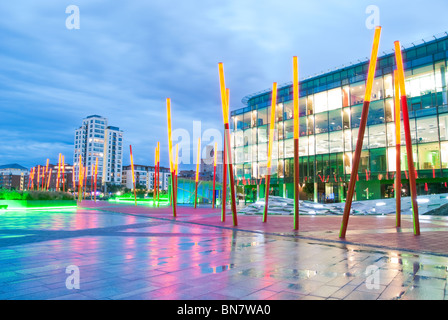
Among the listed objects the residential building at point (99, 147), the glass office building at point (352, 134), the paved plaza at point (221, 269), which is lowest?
the paved plaza at point (221, 269)

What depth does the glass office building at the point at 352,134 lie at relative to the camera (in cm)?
3425

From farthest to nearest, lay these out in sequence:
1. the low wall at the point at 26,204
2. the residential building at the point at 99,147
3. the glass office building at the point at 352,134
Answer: the residential building at the point at 99,147, the glass office building at the point at 352,134, the low wall at the point at 26,204

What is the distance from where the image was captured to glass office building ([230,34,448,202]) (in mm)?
34250

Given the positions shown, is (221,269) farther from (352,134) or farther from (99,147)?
(99,147)

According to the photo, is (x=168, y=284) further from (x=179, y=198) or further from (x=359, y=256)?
(x=179, y=198)

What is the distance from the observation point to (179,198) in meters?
43.6

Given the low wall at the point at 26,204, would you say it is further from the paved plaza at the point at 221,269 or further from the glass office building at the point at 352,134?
the glass office building at the point at 352,134

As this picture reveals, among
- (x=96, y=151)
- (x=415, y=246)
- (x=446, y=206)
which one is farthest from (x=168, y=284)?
(x=96, y=151)

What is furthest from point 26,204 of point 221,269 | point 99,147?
point 99,147

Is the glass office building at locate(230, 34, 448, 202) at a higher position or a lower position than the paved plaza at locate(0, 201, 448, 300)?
higher

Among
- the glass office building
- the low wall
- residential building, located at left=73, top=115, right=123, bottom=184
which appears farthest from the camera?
residential building, located at left=73, top=115, right=123, bottom=184

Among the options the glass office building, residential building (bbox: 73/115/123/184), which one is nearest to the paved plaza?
the glass office building

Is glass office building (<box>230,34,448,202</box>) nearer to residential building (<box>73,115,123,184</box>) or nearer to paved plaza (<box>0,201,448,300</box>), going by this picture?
paved plaza (<box>0,201,448,300</box>)

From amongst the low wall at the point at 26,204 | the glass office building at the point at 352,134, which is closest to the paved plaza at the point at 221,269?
the low wall at the point at 26,204
